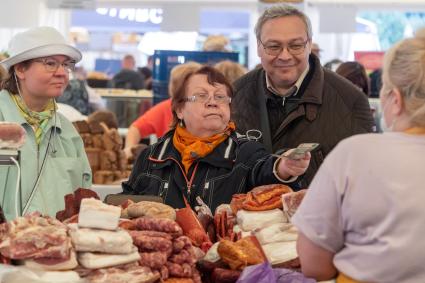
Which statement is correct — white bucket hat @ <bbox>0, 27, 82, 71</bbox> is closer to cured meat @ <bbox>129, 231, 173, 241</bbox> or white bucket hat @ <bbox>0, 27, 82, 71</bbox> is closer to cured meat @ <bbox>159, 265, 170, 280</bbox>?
cured meat @ <bbox>129, 231, 173, 241</bbox>

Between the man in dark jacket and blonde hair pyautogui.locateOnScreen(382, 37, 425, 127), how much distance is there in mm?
1656

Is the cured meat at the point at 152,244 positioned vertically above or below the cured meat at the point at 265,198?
below

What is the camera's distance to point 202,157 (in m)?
3.47

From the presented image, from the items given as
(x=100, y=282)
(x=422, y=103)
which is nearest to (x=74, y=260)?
(x=100, y=282)

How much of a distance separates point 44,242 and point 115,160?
3.80 metres

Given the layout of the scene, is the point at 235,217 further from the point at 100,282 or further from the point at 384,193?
the point at 384,193

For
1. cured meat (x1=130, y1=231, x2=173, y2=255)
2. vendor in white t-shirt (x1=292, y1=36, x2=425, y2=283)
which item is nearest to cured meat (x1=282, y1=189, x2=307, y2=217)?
cured meat (x1=130, y1=231, x2=173, y2=255)

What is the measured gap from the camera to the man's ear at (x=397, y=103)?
2.20 m

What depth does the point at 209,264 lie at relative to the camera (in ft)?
9.08

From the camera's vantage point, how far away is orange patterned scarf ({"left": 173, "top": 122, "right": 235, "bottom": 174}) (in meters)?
3.48

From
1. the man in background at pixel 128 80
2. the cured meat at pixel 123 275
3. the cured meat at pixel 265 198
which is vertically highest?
the cured meat at pixel 265 198

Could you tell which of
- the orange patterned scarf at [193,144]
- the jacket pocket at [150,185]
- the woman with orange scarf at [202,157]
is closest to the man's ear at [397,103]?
the woman with orange scarf at [202,157]

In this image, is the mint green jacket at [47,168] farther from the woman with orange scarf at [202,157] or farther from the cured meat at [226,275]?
the cured meat at [226,275]

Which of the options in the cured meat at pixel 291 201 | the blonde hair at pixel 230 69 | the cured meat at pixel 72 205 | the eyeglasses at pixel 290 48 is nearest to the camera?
the cured meat at pixel 291 201
